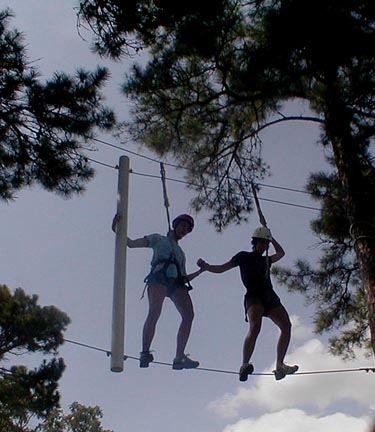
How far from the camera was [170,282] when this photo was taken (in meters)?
5.09

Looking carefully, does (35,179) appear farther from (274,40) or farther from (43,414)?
(43,414)

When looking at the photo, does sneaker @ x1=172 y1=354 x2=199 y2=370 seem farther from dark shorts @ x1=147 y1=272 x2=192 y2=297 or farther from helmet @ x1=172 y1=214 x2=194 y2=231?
helmet @ x1=172 y1=214 x2=194 y2=231

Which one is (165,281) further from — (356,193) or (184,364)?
(356,193)

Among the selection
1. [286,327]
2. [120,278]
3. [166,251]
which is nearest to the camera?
[120,278]

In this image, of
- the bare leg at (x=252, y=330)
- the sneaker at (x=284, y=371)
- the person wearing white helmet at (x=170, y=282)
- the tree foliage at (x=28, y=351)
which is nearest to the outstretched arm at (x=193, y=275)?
the person wearing white helmet at (x=170, y=282)

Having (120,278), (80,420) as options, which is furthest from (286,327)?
(80,420)

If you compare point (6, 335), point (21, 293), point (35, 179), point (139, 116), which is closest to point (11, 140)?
point (35, 179)

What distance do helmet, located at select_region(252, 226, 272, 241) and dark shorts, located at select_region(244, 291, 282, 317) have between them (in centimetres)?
48

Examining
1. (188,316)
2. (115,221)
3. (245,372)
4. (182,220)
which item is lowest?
(245,372)

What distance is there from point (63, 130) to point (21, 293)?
9794mm

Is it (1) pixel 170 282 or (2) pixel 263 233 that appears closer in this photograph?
(1) pixel 170 282

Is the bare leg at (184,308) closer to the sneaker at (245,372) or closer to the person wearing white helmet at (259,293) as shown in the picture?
the person wearing white helmet at (259,293)

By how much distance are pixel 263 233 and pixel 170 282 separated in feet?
3.23

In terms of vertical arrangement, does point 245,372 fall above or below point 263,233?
below
